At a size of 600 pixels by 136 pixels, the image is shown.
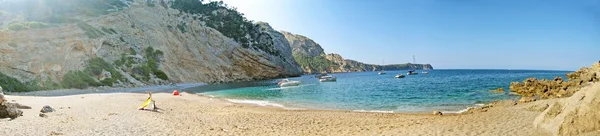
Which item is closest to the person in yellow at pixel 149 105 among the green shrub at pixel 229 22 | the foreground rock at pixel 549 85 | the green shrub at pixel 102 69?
the foreground rock at pixel 549 85

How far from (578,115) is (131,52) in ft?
186

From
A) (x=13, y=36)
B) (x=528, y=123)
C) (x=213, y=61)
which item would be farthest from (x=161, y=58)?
(x=528, y=123)

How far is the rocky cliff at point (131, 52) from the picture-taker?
38.6 meters

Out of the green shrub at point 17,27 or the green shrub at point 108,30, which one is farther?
the green shrub at point 108,30

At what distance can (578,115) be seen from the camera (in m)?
7.70

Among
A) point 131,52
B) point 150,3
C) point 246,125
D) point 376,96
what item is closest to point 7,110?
point 246,125

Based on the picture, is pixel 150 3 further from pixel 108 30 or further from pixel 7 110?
pixel 7 110

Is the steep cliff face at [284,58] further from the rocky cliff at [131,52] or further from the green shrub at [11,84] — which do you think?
the green shrub at [11,84]

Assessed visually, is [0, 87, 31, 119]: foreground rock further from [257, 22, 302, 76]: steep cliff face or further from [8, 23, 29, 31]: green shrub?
[257, 22, 302, 76]: steep cliff face

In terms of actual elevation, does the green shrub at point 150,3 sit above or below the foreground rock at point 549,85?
above

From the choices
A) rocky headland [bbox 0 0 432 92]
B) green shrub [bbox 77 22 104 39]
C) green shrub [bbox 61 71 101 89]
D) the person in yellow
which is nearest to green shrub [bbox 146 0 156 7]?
rocky headland [bbox 0 0 432 92]

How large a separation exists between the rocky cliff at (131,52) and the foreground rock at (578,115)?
39.5 m

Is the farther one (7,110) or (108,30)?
(108,30)

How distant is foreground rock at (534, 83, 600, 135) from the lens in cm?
742
